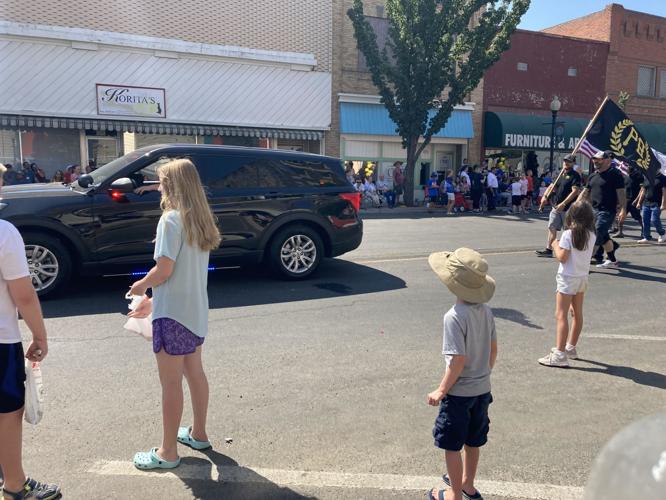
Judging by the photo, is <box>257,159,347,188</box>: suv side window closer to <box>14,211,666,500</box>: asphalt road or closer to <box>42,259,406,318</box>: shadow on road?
<box>42,259,406,318</box>: shadow on road

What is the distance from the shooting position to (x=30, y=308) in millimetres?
2777

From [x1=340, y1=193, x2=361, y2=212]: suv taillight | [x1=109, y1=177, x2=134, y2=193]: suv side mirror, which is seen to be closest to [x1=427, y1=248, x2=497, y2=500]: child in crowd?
[x1=109, y1=177, x2=134, y2=193]: suv side mirror

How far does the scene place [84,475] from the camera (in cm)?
324

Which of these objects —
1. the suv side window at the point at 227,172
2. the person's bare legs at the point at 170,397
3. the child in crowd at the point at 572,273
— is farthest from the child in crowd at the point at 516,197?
the person's bare legs at the point at 170,397

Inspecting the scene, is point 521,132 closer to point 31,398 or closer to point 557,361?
point 557,361

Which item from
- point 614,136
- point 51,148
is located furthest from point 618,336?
point 51,148

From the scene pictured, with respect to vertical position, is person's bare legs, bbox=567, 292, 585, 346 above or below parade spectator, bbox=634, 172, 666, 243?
below

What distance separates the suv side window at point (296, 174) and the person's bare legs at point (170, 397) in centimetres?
511

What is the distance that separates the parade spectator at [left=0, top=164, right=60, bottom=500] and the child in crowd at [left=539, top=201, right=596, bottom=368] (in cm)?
414

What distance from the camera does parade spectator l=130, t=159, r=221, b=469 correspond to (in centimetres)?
323

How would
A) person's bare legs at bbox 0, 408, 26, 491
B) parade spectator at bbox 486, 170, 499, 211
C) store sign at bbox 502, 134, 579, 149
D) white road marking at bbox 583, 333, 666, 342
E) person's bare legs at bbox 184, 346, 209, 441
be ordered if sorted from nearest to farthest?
person's bare legs at bbox 0, 408, 26, 491 → person's bare legs at bbox 184, 346, 209, 441 → white road marking at bbox 583, 333, 666, 342 → parade spectator at bbox 486, 170, 499, 211 → store sign at bbox 502, 134, 579, 149

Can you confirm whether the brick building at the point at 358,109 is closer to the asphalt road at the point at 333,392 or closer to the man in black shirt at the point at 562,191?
the man in black shirt at the point at 562,191

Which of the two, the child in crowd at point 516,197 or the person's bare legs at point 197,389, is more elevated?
the child in crowd at point 516,197

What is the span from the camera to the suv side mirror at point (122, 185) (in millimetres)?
6996
